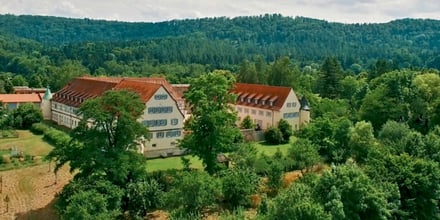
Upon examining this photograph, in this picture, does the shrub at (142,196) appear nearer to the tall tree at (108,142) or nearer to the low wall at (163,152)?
the tall tree at (108,142)

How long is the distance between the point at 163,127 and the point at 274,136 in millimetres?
12450

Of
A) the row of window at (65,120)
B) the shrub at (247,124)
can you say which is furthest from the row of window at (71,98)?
the shrub at (247,124)

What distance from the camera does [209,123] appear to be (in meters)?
38.4

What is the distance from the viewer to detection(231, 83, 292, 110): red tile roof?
58.1 m

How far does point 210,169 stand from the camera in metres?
38.5

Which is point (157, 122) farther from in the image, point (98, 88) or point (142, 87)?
point (98, 88)

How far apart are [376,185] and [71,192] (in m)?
17.8

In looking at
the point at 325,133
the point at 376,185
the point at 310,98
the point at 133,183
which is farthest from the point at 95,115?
the point at 310,98

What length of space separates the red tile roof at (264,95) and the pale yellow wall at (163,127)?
13.8 m

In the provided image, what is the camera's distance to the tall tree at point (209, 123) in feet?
126

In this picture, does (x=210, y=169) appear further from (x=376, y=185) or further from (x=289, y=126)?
(x=289, y=126)

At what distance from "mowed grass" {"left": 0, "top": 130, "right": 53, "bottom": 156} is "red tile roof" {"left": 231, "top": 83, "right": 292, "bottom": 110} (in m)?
24.3

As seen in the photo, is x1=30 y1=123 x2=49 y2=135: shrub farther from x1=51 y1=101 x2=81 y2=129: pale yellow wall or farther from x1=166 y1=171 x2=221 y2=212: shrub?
x1=166 y1=171 x2=221 y2=212: shrub

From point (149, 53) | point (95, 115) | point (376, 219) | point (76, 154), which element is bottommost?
point (376, 219)
